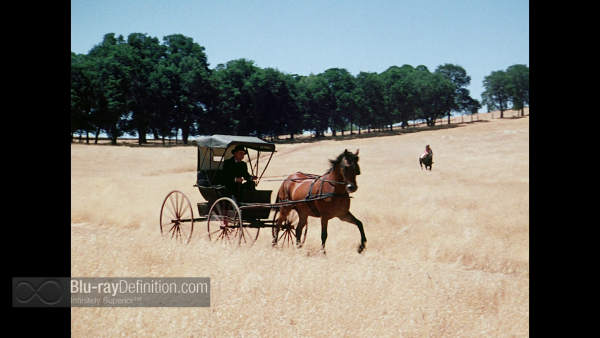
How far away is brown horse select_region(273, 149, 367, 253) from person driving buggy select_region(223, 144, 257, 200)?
4.38 feet

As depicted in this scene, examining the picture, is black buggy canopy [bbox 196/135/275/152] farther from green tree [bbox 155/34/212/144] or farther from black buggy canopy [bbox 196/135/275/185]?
green tree [bbox 155/34/212/144]

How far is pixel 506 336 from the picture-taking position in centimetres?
560

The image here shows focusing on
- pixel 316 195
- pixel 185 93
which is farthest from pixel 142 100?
pixel 316 195

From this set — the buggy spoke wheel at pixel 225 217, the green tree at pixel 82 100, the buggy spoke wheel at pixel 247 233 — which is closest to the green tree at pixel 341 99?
the green tree at pixel 82 100

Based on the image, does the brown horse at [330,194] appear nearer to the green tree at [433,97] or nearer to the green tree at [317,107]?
the green tree at [317,107]

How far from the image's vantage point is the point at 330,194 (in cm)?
1110

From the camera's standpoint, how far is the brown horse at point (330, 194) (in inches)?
417

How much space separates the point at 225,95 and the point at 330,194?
227ft

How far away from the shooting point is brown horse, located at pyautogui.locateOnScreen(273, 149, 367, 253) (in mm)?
10594

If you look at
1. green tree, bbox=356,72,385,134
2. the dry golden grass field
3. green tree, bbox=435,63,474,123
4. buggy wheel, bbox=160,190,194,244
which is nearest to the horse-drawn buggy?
buggy wheel, bbox=160,190,194,244
